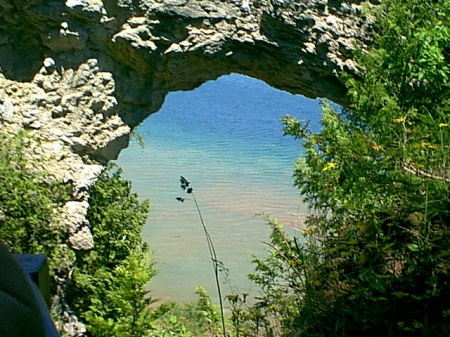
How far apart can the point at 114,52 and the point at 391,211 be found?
12.6 feet

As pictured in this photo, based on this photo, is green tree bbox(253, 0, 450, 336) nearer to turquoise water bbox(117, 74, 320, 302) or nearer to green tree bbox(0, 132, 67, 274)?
turquoise water bbox(117, 74, 320, 302)

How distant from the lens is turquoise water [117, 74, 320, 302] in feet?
26.2

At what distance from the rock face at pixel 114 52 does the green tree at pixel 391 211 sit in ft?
7.43

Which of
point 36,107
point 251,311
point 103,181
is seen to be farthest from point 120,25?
point 251,311

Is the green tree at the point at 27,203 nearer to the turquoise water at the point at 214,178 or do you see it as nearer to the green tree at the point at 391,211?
the turquoise water at the point at 214,178

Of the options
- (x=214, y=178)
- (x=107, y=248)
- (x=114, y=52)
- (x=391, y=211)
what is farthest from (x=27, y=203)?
(x=214, y=178)

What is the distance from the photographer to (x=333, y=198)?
2.81m

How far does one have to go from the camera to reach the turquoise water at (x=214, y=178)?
8.00 m

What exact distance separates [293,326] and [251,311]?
0.61 meters

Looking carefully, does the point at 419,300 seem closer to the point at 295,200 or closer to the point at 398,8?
the point at 398,8

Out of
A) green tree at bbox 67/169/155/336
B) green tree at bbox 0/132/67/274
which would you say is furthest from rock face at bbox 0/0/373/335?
green tree at bbox 67/169/155/336

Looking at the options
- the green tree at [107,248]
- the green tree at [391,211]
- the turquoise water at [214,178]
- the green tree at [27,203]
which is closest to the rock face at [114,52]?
the green tree at [27,203]

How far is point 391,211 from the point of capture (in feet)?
7.48

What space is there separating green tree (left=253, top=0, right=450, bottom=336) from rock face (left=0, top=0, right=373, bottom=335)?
2.26m
